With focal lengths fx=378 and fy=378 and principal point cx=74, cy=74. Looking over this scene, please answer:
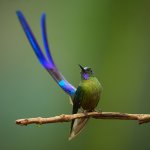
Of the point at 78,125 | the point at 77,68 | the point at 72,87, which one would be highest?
the point at 77,68

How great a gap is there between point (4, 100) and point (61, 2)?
0.81m

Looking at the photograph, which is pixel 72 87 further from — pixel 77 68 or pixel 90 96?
pixel 77 68

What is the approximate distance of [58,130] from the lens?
2.50m

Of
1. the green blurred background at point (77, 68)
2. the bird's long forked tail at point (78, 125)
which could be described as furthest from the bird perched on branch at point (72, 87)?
the green blurred background at point (77, 68)

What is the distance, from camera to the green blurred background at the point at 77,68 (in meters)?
2.47

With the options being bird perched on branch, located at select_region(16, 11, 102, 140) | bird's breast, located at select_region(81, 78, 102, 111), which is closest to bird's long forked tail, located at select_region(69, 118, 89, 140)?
bird perched on branch, located at select_region(16, 11, 102, 140)

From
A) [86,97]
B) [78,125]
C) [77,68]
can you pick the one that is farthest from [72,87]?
[77,68]

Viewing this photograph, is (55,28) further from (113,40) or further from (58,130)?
(58,130)

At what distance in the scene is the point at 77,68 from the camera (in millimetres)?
2561

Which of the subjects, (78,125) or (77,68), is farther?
(77,68)

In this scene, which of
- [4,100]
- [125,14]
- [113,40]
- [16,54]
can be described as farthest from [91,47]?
[4,100]

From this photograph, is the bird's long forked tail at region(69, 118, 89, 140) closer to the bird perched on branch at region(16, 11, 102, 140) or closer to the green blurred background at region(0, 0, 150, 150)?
the bird perched on branch at region(16, 11, 102, 140)

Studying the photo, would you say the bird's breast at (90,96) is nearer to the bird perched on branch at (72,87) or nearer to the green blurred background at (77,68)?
the bird perched on branch at (72,87)

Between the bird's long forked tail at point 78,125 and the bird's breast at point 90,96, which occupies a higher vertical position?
the bird's breast at point 90,96
